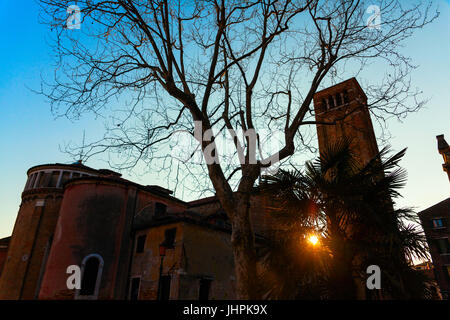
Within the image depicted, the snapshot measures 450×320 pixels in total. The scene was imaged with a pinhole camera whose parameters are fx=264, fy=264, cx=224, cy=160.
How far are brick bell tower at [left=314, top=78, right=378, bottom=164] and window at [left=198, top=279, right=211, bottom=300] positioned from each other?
1418 cm

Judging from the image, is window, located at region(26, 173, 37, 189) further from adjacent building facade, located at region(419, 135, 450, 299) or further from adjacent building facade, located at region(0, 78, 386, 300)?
adjacent building facade, located at region(419, 135, 450, 299)

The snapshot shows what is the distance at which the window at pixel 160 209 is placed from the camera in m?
20.8

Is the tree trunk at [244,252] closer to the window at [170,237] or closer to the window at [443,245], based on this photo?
the window at [170,237]

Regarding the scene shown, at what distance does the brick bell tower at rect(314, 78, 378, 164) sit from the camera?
875 inches

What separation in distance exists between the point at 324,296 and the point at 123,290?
48.2 ft

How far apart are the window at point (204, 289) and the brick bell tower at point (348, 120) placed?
14.2 m

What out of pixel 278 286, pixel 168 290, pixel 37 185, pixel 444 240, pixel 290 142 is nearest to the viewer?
pixel 278 286

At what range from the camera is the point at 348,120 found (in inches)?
858

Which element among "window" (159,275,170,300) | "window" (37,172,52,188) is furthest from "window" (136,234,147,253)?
"window" (37,172,52,188)

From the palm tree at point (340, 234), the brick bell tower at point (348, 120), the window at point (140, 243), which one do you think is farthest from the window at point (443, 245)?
the window at point (140, 243)

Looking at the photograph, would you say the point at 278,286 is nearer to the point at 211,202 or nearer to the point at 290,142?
the point at 290,142

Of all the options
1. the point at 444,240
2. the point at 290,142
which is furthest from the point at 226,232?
the point at 444,240
